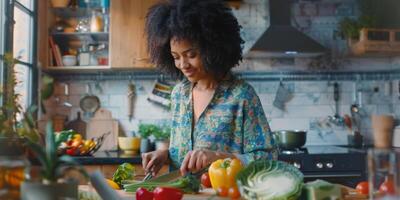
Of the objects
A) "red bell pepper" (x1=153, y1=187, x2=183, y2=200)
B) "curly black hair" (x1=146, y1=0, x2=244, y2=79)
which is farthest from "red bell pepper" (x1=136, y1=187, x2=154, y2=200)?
"curly black hair" (x1=146, y1=0, x2=244, y2=79)

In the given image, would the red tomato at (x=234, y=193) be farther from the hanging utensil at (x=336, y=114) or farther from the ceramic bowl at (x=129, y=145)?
the hanging utensil at (x=336, y=114)

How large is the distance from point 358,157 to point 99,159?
1.79 meters

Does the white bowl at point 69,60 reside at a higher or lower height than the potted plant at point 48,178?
higher

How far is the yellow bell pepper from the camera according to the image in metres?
1.58

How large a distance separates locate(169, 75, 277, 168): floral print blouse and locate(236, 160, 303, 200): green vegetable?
0.49m

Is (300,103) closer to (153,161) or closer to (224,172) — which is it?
(153,161)

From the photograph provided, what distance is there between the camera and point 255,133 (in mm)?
1993

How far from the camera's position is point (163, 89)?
4344 millimetres

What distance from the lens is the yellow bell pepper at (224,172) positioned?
158 cm

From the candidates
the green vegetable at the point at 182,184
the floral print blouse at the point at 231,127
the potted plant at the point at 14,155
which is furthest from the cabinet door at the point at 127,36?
the potted plant at the point at 14,155

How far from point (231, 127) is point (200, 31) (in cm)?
40

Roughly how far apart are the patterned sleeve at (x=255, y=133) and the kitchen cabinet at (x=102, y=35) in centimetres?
202

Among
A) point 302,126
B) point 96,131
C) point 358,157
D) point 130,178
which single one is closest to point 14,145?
point 130,178

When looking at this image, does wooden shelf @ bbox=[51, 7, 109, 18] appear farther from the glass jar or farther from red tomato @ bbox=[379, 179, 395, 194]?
red tomato @ bbox=[379, 179, 395, 194]
